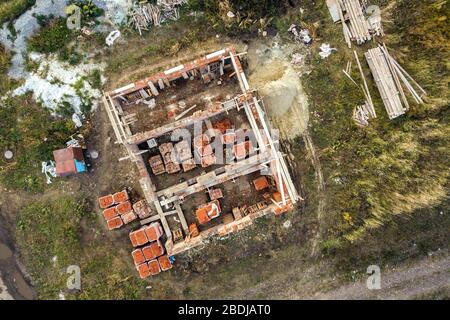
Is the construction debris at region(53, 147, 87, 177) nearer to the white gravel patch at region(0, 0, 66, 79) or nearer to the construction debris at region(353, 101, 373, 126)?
the white gravel patch at region(0, 0, 66, 79)

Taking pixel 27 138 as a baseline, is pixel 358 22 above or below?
below

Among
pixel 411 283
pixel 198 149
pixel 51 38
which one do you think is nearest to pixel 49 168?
pixel 51 38

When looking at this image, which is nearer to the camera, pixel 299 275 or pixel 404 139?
pixel 404 139

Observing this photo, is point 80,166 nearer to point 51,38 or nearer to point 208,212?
point 51,38

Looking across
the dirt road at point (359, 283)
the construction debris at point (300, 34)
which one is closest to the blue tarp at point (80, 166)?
the dirt road at point (359, 283)

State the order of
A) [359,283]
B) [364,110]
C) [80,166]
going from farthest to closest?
1. [359,283]
2. [80,166]
3. [364,110]

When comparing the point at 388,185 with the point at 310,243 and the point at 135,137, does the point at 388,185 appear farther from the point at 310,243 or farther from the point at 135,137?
the point at 135,137
